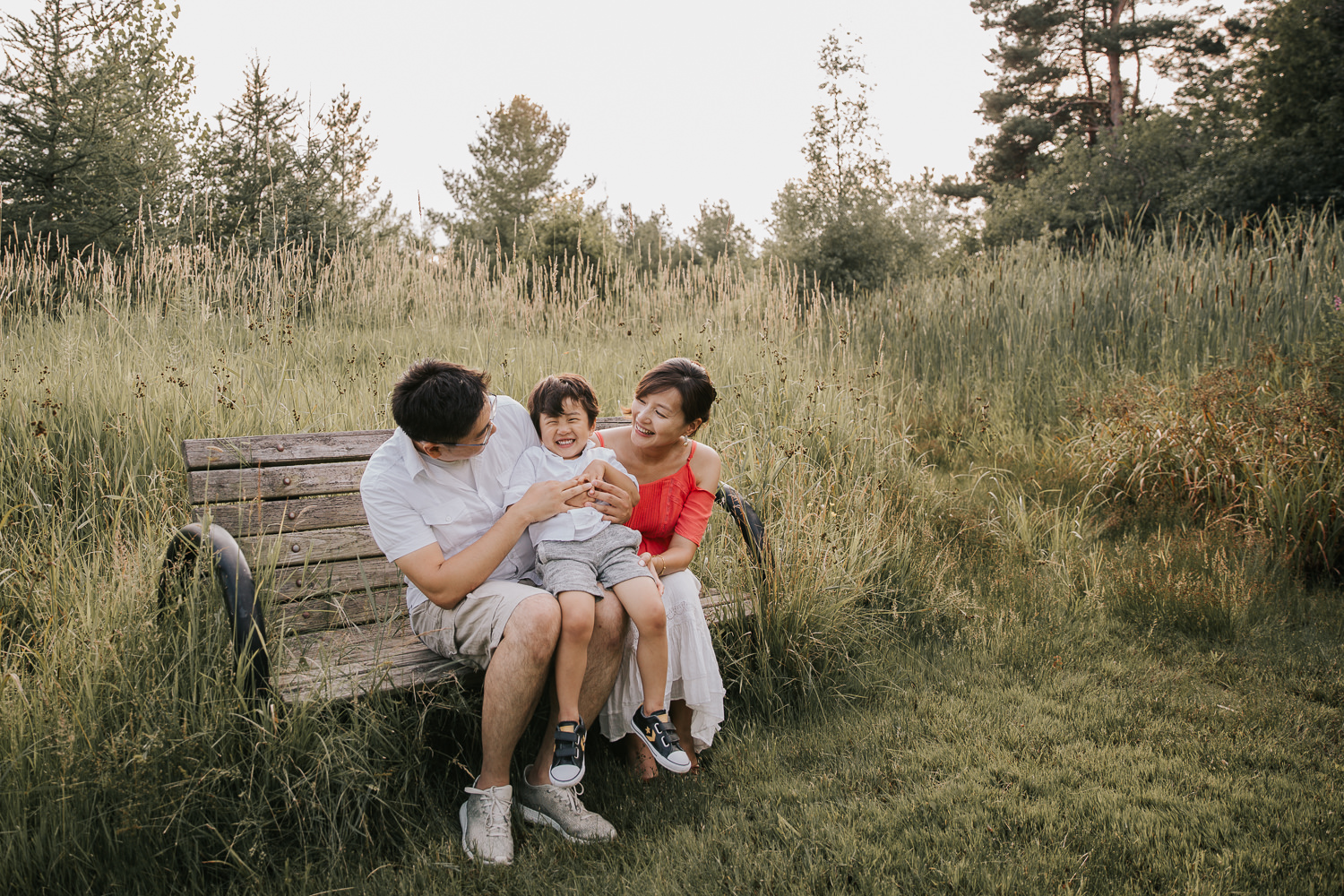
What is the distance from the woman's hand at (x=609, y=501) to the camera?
7.84 ft

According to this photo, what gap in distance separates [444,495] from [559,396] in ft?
1.55

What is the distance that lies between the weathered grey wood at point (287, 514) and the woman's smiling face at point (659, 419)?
36.5 inches

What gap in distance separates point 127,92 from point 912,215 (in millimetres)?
18672

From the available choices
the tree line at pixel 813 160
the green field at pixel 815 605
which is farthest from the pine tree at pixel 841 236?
the green field at pixel 815 605

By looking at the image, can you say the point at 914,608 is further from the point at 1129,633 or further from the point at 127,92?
the point at 127,92

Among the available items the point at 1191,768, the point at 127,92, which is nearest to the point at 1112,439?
the point at 1191,768

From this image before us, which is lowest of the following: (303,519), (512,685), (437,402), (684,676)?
(684,676)

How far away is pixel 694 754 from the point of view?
256cm

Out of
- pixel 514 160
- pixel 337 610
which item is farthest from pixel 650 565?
pixel 514 160

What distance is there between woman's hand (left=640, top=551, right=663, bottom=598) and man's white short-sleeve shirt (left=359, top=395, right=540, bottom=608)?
36cm

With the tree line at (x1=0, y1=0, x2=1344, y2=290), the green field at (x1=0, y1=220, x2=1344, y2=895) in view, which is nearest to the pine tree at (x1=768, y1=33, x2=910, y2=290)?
the tree line at (x1=0, y1=0, x2=1344, y2=290)

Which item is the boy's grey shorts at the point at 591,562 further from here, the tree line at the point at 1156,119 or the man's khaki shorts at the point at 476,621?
the tree line at the point at 1156,119

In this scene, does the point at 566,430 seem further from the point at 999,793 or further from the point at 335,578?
the point at 999,793

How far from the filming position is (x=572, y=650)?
2.17m
